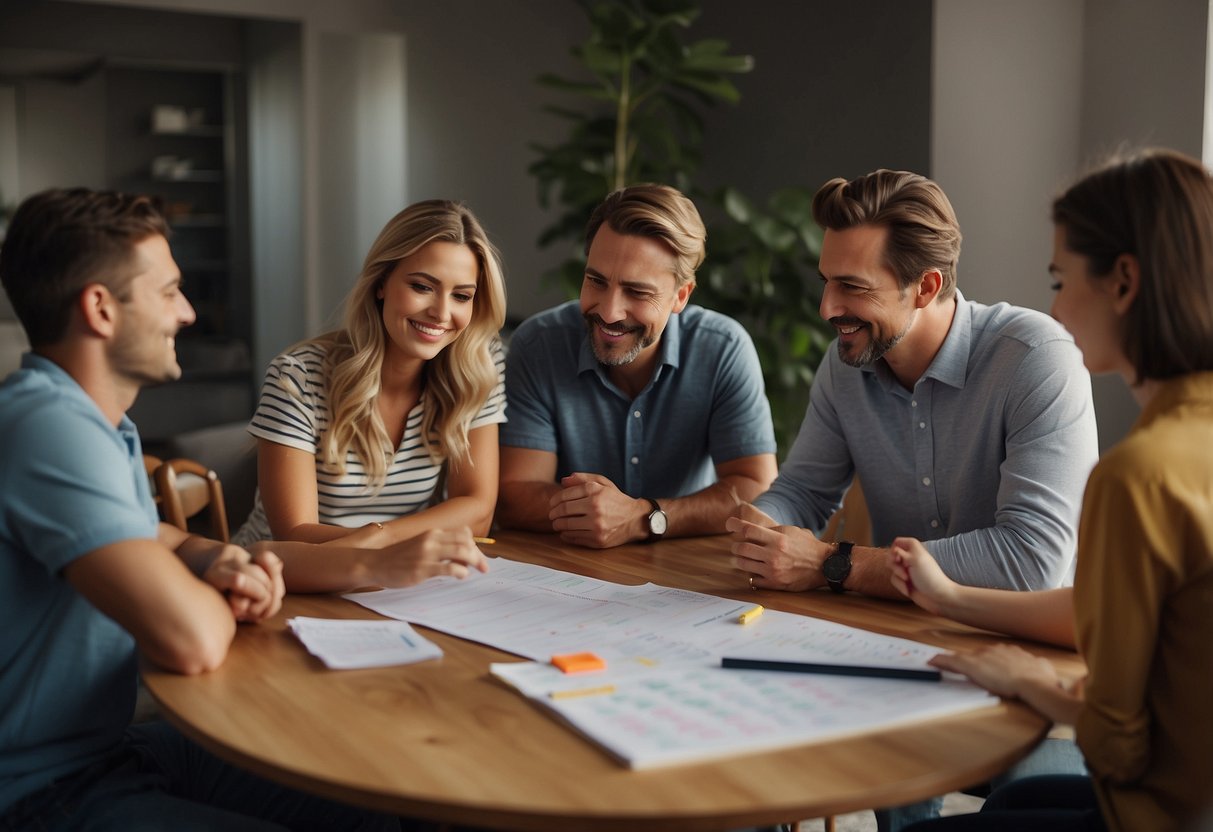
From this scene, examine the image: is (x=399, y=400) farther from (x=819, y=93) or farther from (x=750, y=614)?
(x=819, y=93)

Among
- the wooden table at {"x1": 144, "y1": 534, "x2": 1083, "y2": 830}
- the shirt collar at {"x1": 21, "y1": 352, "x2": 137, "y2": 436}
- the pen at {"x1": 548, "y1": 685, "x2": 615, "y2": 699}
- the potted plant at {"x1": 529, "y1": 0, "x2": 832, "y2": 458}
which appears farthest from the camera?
the potted plant at {"x1": 529, "y1": 0, "x2": 832, "y2": 458}

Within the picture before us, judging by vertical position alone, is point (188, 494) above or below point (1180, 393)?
below

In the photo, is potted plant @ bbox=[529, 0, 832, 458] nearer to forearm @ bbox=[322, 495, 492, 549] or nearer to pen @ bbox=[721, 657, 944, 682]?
forearm @ bbox=[322, 495, 492, 549]

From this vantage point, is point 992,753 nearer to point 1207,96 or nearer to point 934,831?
point 934,831

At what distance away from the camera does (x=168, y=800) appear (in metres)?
1.39

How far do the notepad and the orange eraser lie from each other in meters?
0.16

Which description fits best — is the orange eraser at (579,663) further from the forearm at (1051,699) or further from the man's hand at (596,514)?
the man's hand at (596,514)

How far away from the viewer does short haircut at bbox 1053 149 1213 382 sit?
1.22 metres

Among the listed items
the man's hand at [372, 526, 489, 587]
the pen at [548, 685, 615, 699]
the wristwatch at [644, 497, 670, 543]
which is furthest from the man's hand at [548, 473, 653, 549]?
the pen at [548, 685, 615, 699]

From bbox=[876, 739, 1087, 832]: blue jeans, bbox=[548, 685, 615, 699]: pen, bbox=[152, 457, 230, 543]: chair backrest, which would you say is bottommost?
bbox=[876, 739, 1087, 832]: blue jeans

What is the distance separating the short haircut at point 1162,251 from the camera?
1.22 metres

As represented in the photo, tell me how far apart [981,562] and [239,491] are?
1.78m

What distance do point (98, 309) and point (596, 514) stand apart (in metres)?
0.95

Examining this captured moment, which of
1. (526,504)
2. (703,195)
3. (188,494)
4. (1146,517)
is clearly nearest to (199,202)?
(703,195)
